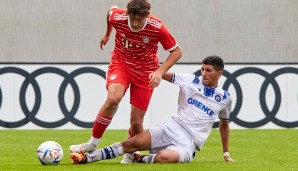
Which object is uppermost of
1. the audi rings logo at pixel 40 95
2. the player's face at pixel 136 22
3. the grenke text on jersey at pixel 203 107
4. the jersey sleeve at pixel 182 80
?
the player's face at pixel 136 22

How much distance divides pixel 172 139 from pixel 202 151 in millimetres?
2775

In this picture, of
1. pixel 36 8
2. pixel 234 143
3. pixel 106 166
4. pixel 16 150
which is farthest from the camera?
pixel 36 8

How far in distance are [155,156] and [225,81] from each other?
9.82 metres

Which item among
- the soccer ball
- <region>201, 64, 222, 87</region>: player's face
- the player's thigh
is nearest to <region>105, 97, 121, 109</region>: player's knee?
the soccer ball

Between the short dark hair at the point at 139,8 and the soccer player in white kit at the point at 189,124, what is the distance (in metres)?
0.84

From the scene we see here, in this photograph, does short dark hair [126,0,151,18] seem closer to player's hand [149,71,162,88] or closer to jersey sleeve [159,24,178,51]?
jersey sleeve [159,24,178,51]

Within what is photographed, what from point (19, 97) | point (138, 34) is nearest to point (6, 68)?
point (19, 97)

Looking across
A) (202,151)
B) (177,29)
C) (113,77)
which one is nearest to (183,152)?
(113,77)

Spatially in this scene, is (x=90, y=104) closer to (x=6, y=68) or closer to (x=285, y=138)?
(x=6, y=68)

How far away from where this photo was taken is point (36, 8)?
24.4m

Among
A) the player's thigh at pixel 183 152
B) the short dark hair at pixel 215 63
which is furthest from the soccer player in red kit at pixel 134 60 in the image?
the player's thigh at pixel 183 152

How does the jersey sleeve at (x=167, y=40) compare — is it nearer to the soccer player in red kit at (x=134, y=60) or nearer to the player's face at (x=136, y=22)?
the soccer player in red kit at (x=134, y=60)

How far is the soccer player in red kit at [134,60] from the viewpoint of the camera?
952 cm

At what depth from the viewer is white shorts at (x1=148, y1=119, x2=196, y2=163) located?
9.74 metres
